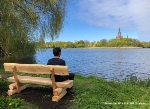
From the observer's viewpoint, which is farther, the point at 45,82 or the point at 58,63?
the point at 58,63

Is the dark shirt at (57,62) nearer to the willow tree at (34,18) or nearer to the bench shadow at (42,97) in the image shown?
the bench shadow at (42,97)

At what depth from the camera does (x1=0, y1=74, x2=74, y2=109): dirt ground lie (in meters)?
4.88

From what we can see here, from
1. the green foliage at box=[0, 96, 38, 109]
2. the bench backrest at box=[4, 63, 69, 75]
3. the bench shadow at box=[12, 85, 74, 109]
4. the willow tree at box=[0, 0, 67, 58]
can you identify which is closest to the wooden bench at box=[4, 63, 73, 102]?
the bench backrest at box=[4, 63, 69, 75]

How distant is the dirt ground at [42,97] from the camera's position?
4.88 m

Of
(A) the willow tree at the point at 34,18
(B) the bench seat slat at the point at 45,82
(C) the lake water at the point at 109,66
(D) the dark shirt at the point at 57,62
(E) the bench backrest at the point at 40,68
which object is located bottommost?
(C) the lake water at the point at 109,66

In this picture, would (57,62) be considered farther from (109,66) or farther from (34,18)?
(109,66)

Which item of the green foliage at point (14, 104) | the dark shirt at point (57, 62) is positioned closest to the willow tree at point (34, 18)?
the dark shirt at point (57, 62)

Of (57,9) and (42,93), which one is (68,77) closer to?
(42,93)

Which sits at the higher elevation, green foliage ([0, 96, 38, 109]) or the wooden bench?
the wooden bench

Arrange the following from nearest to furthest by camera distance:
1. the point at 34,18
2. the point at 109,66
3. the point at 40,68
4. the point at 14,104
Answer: the point at 14,104 < the point at 40,68 < the point at 34,18 < the point at 109,66

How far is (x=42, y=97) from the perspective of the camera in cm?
542

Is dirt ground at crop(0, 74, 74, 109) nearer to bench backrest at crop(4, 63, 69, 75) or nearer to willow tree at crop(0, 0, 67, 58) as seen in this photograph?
bench backrest at crop(4, 63, 69, 75)

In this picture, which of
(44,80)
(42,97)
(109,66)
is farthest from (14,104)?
(109,66)

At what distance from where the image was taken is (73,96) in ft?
18.0
